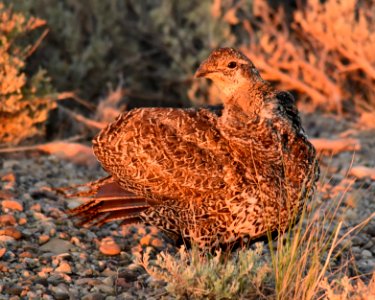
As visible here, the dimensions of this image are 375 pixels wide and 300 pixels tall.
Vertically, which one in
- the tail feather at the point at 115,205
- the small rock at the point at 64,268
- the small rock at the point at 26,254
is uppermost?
the tail feather at the point at 115,205

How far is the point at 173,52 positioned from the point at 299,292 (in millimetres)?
5167

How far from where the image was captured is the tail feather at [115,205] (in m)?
4.12

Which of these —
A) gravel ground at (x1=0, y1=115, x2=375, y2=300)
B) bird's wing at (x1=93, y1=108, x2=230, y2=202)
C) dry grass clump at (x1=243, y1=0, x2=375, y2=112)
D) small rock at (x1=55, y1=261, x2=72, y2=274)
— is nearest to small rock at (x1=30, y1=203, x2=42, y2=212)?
gravel ground at (x1=0, y1=115, x2=375, y2=300)

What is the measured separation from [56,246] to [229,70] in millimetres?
1419

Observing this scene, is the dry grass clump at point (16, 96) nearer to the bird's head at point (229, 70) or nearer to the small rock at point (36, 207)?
the small rock at point (36, 207)

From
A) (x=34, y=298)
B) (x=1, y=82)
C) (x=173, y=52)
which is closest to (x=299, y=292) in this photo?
(x=34, y=298)

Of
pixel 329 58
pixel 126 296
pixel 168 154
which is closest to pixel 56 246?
pixel 126 296

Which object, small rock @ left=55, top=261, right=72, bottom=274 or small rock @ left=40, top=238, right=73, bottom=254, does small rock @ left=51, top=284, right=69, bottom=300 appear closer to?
small rock @ left=55, top=261, right=72, bottom=274

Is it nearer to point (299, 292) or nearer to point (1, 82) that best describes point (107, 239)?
point (299, 292)

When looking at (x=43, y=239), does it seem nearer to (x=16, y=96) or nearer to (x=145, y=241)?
(x=145, y=241)

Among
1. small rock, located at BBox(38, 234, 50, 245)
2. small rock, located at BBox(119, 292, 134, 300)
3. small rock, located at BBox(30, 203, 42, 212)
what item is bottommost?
small rock, located at BBox(119, 292, 134, 300)

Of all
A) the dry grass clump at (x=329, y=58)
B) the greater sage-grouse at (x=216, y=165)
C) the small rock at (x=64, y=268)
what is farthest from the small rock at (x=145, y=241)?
the dry grass clump at (x=329, y=58)

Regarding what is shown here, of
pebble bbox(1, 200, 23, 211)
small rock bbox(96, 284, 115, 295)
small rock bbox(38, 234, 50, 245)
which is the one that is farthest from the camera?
pebble bbox(1, 200, 23, 211)

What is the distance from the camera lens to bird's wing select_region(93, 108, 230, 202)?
3934mm
